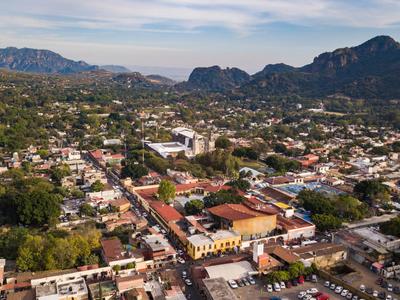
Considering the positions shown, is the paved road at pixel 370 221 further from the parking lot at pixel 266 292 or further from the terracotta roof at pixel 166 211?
the terracotta roof at pixel 166 211

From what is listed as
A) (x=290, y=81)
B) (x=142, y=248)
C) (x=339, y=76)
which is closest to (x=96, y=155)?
(x=142, y=248)

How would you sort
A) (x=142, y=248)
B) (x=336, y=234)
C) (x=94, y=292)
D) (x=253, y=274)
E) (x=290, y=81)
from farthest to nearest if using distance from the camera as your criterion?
1. (x=290, y=81)
2. (x=336, y=234)
3. (x=142, y=248)
4. (x=253, y=274)
5. (x=94, y=292)

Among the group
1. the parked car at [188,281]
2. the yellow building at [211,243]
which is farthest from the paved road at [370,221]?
the parked car at [188,281]

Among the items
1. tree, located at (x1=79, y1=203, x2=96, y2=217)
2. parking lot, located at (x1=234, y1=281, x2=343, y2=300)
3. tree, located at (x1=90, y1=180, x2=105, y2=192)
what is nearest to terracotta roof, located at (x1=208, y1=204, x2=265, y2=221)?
parking lot, located at (x1=234, y1=281, x2=343, y2=300)

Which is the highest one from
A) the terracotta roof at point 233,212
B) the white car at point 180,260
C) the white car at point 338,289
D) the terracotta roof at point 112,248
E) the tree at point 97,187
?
the terracotta roof at point 233,212

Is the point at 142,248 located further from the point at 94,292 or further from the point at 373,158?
the point at 373,158

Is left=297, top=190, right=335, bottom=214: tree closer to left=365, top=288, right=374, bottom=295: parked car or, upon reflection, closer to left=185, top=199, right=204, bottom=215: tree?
left=185, top=199, right=204, bottom=215: tree

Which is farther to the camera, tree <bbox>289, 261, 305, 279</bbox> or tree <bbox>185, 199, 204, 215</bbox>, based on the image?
tree <bbox>185, 199, 204, 215</bbox>
